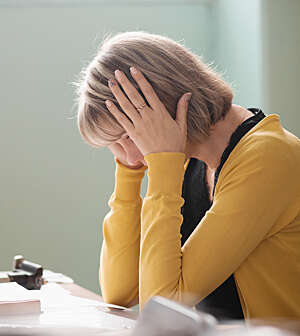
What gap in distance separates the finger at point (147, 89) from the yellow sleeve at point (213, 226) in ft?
0.38

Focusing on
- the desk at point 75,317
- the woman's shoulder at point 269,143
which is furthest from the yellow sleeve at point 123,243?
the woman's shoulder at point 269,143

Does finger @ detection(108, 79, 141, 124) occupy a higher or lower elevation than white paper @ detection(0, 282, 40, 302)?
higher

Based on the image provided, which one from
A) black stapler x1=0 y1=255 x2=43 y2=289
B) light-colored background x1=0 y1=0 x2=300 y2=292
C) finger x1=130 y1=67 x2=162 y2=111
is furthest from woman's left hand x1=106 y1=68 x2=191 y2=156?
light-colored background x1=0 y1=0 x2=300 y2=292

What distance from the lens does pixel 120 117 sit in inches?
42.4

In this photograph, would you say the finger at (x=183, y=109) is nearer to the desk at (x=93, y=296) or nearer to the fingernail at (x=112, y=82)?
the fingernail at (x=112, y=82)

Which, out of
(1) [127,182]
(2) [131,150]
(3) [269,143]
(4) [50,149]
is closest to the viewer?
(3) [269,143]

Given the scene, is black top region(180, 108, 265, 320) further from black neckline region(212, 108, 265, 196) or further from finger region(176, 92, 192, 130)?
finger region(176, 92, 192, 130)

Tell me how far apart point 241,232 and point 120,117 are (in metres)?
0.33

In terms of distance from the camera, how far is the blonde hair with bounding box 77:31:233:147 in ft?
3.51

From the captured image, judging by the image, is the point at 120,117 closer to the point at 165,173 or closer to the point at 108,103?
the point at 108,103

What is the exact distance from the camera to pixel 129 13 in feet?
9.18

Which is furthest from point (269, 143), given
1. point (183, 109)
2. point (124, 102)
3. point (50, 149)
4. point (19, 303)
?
point (50, 149)

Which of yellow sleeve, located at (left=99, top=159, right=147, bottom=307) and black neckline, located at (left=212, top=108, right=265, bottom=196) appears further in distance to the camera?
yellow sleeve, located at (left=99, top=159, right=147, bottom=307)

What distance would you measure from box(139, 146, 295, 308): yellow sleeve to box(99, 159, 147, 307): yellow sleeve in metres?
0.19
